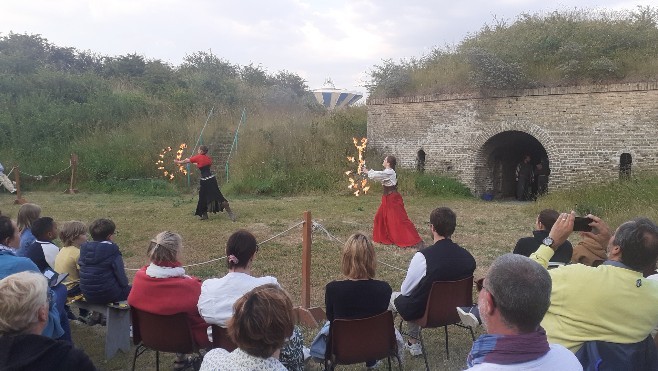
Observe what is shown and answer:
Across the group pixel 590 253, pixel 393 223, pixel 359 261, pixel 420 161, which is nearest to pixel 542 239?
pixel 590 253

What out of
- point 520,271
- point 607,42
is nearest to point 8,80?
point 607,42

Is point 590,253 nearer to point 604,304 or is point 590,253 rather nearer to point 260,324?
point 604,304

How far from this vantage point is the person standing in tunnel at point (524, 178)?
61.4ft

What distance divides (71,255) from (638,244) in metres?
5.13

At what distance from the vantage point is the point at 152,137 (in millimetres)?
22375

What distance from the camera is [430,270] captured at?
4516mm

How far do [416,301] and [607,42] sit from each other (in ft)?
52.4

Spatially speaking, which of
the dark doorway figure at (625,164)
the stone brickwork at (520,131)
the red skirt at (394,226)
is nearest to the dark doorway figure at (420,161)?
the stone brickwork at (520,131)

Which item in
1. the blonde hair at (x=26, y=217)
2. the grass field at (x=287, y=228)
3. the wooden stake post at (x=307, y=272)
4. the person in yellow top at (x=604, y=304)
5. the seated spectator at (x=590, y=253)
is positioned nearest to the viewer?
the person in yellow top at (x=604, y=304)

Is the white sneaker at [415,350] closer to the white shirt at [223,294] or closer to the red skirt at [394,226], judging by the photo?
the white shirt at [223,294]

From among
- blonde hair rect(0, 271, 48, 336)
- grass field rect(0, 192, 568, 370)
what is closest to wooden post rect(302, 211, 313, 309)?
grass field rect(0, 192, 568, 370)

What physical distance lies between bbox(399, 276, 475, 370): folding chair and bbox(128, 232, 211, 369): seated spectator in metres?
1.87

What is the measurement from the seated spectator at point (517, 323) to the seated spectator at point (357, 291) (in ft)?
6.02

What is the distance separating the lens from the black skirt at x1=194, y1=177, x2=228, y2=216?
496 inches
